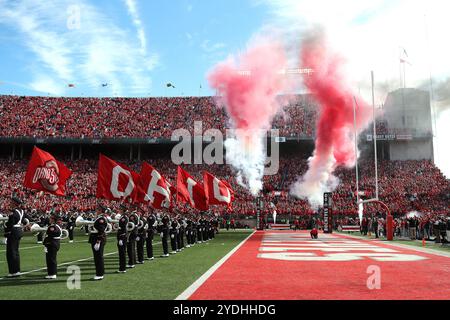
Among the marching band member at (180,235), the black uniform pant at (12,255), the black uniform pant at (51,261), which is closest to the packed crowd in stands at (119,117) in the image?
the marching band member at (180,235)

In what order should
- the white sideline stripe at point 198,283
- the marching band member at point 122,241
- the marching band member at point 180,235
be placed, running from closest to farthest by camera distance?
the white sideline stripe at point 198,283, the marching band member at point 122,241, the marching band member at point 180,235

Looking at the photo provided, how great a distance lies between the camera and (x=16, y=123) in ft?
186

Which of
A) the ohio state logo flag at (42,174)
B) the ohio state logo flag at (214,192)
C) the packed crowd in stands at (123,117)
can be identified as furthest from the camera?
the packed crowd in stands at (123,117)

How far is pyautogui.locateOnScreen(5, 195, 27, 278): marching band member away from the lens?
1018cm

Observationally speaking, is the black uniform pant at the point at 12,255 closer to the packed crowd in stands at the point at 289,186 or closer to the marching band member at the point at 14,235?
the marching band member at the point at 14,235

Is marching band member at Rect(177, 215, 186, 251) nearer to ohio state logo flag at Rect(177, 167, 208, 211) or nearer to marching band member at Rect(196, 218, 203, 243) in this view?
ohio state logo flag at Rect(177, 167, 208, 211)

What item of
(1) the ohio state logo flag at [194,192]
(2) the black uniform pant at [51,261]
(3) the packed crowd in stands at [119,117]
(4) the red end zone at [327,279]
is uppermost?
(3) the packed crowd in stands at [119,117]

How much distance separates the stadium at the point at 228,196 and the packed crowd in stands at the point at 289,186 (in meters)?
0.20

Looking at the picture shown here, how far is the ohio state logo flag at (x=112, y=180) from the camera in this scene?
1543 cm

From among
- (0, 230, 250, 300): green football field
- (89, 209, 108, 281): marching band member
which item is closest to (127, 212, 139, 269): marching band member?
(0, 230, 250, 300): green football field

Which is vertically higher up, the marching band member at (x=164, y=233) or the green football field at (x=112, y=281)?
the marching band member at (x=164, y=233)

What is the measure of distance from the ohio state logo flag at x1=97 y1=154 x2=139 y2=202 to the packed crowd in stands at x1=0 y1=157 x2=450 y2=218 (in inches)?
895
